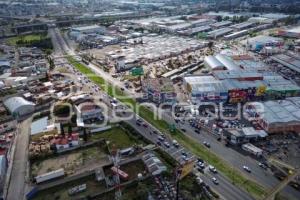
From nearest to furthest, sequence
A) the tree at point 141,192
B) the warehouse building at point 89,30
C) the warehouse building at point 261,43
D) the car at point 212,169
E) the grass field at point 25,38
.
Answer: the tree at point 141,192
the car at point 212,169
the warehouse building at point 261,43
the grass field at point 25,38
the warehouse building at point 89,30

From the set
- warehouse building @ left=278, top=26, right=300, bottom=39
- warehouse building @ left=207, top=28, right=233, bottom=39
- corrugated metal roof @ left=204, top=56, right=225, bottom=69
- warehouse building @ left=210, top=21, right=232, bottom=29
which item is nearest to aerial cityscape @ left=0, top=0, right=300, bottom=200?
corrugated metal roof @ left=204, top=56, right=225, bottom=69

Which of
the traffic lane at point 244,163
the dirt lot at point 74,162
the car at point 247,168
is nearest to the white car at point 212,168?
the traffic lane at point 244,163

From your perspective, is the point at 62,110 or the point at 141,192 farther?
the point at 62,110

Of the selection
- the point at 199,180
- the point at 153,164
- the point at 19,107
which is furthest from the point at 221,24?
the point at 199,180

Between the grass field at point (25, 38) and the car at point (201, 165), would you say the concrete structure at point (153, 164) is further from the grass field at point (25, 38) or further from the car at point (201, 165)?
the grass field at point (25, 38)

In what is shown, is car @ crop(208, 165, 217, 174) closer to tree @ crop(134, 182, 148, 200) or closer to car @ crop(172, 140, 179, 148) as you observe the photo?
car @ crop(172, 140, 179, 148)

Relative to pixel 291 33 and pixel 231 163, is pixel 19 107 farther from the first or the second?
pixel 291 33

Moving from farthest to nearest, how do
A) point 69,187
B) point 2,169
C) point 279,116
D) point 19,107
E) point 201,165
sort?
point 19,107
point 279,116
point 201,165
point 2,169
point 69,187
